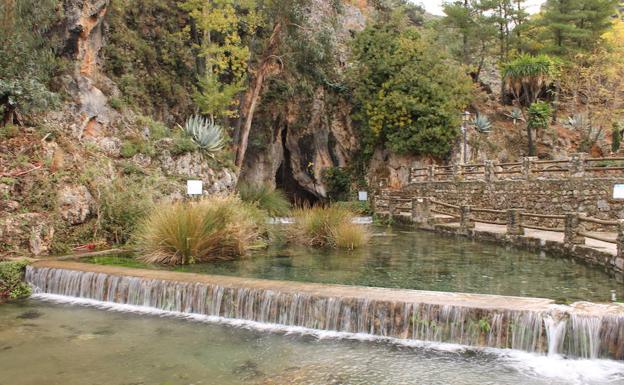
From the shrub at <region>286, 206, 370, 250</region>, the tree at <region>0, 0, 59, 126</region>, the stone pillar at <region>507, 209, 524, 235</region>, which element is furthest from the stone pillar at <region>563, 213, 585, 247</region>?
the tree at <region>0, 0, 59, 126</region>

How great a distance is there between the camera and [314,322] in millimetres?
7414

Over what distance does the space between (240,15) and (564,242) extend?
18.5 meters

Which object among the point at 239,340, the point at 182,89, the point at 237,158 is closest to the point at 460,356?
the point at 239,340

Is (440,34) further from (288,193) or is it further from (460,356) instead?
(460,356)

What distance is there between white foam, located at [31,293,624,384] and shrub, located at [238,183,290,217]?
11973 mm

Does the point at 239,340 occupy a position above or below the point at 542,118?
below

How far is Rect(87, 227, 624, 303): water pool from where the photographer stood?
873cm

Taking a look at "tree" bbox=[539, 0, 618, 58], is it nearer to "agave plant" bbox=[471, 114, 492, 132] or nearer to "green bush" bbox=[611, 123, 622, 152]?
"green bush" bbox=[611, 123, 622, 152]

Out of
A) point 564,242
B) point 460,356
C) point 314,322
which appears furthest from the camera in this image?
point 564,242

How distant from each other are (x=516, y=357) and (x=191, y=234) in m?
7.10

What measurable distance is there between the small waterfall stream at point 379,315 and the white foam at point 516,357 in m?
0.09

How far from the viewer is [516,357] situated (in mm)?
6250

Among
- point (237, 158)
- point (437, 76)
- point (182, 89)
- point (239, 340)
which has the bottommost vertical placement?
point (239, 340)

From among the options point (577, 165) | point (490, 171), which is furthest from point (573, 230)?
point (490, 171)
